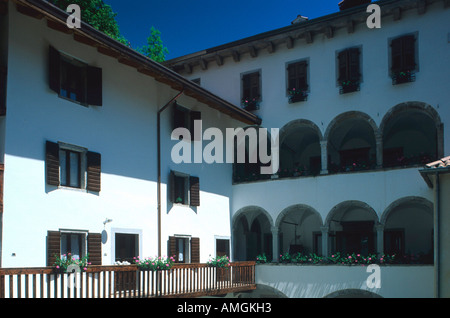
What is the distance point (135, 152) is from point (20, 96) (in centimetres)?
469

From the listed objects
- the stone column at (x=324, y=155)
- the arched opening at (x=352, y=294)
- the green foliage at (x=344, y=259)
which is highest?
the stone column at (x=324, y=155)

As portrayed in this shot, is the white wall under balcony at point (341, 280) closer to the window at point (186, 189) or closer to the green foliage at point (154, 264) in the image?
the window at point (186, 189)

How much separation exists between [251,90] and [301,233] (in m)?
6.68

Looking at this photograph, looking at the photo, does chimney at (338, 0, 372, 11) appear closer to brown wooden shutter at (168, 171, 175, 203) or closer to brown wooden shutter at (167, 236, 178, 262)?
brown wooden shutter at (168, 171, 175, 203)

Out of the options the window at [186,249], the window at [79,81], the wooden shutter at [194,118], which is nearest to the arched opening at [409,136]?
the wooden shutter at [194,118]

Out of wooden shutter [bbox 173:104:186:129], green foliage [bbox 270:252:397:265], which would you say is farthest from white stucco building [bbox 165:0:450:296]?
wooden shutter [bbox 173:104:186:129]

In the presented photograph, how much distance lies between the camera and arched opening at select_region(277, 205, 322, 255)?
25.2m

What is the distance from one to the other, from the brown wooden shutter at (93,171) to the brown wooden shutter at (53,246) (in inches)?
69.3

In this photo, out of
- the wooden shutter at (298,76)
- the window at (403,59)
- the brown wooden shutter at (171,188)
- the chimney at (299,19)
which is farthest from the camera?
the chimney at (299,19)

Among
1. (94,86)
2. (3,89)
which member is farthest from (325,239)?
(3,89)

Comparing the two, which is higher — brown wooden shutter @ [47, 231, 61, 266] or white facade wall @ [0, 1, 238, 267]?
white facade wall @ [0, 1, 238, 267]

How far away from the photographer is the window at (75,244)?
1449 centimetres

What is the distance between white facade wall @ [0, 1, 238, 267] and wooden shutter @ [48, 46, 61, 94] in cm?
13

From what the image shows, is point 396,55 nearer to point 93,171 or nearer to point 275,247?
point 275,247
